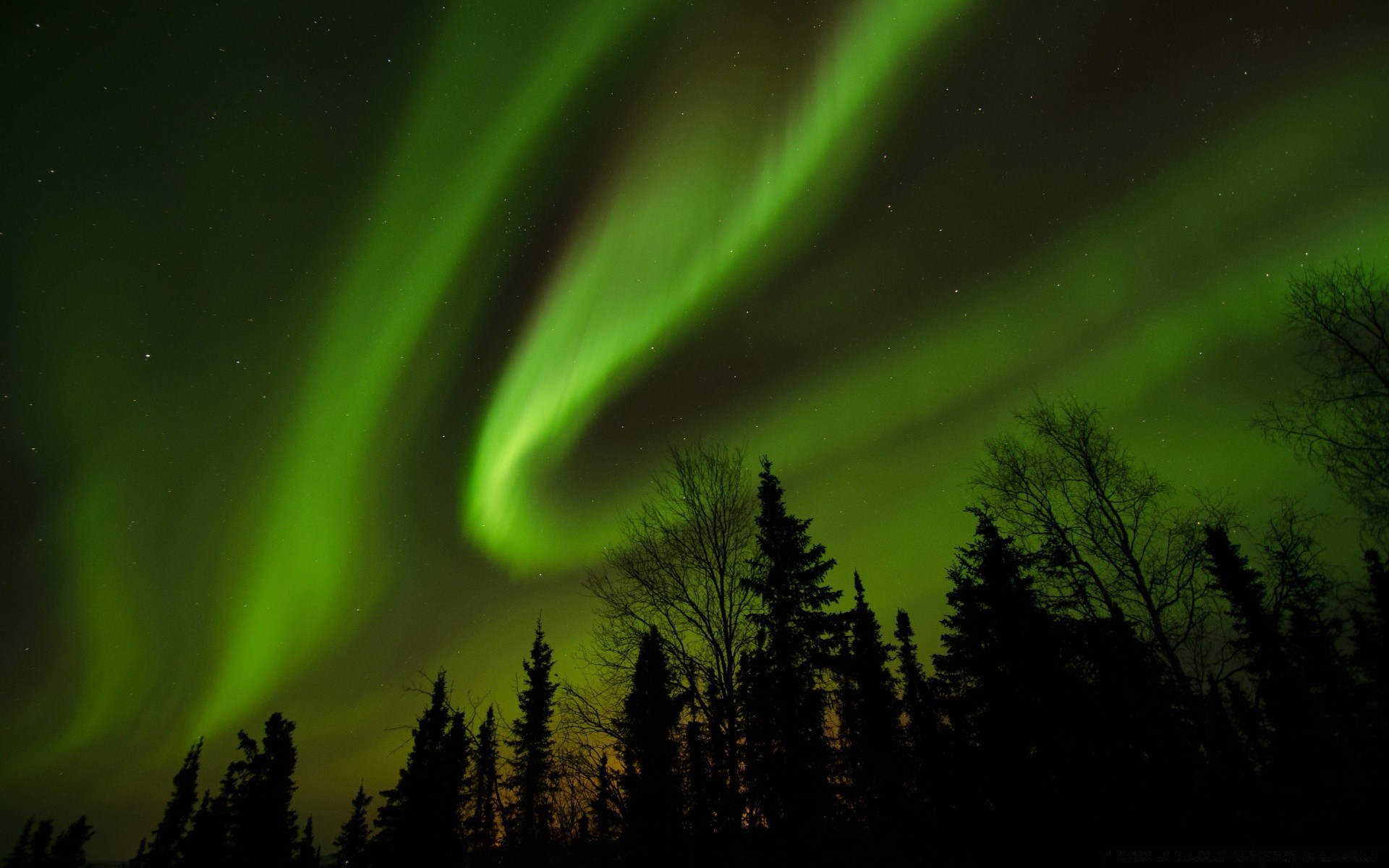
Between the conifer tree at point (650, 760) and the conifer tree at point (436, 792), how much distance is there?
2499 millimetres

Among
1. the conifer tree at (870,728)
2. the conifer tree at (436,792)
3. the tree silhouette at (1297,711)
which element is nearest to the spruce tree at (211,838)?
the conifer tree at (436,792)

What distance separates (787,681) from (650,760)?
657 centimetres

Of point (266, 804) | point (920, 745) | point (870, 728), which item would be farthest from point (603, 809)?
point (266, 804)

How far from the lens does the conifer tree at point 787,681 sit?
890 centimetres

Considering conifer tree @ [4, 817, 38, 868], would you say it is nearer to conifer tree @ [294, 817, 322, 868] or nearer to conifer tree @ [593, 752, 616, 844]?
conifer tree @ [294, 817, 322, 868]

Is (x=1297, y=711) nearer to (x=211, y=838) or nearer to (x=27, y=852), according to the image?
(x=211, y=838)

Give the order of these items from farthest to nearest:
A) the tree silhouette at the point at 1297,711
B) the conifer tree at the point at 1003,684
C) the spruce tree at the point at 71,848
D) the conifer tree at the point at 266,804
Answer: the spruce tree at the point at 71,848, the conifer tree at the point at 266,804, the conifer tree at the point at 1003,684, the tree silhouette at the point at 1297,711

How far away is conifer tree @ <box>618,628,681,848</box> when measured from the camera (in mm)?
8344

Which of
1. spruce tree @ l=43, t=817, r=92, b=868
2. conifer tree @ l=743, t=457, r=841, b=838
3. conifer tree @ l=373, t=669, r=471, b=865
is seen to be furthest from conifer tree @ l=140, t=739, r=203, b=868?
conifer tree @ l=743, t=457, r=841, b=838

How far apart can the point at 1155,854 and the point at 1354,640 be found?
20697 mm

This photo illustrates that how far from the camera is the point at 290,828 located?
39500 mm

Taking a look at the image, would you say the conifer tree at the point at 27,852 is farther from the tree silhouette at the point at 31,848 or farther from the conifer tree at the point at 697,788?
the conifer tree at the point at 697,788

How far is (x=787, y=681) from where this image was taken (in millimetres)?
14523

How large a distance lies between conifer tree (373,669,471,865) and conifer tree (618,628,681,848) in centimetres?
250
